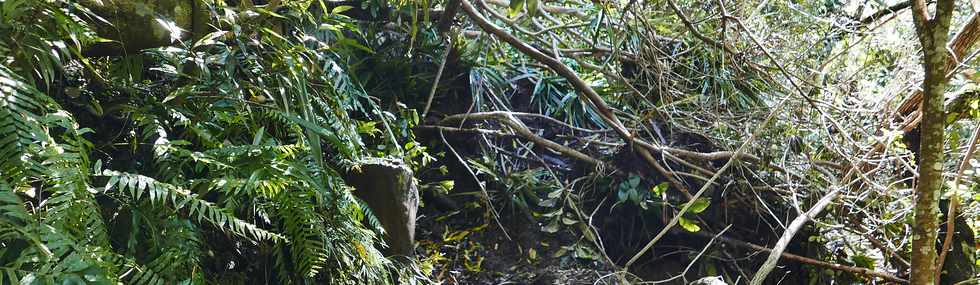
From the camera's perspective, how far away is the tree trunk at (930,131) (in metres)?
1.64


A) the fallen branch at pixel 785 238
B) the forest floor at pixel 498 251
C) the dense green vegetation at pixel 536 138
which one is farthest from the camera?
the forest floor at pixel 498 251

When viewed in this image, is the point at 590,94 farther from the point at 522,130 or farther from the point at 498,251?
the point at 498,251

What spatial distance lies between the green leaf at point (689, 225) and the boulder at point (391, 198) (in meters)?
1.14

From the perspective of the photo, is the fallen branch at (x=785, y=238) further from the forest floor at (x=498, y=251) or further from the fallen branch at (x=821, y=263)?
the forest floor at (x=498, y=251)

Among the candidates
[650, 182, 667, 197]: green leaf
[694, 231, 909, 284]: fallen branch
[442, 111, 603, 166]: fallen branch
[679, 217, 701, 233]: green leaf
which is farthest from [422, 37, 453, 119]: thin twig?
[694, 231, 909, 284]: fallen branch

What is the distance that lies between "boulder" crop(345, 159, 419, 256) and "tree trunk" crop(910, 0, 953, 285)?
1.60 m

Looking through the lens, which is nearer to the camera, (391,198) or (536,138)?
(391,198)

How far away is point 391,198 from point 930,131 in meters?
1.70

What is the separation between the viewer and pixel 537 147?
3461 mm

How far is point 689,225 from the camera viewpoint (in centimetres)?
308

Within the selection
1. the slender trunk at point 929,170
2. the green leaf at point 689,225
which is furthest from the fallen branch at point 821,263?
the slender trunk at point 929,170

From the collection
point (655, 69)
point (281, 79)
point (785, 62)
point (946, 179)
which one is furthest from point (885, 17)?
point (281, 79)

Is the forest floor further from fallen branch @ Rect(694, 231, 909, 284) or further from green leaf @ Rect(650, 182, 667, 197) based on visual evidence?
fallen branch @ Rect(694, 231, 909, 284)

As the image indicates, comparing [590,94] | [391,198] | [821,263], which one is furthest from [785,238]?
[391,198]
